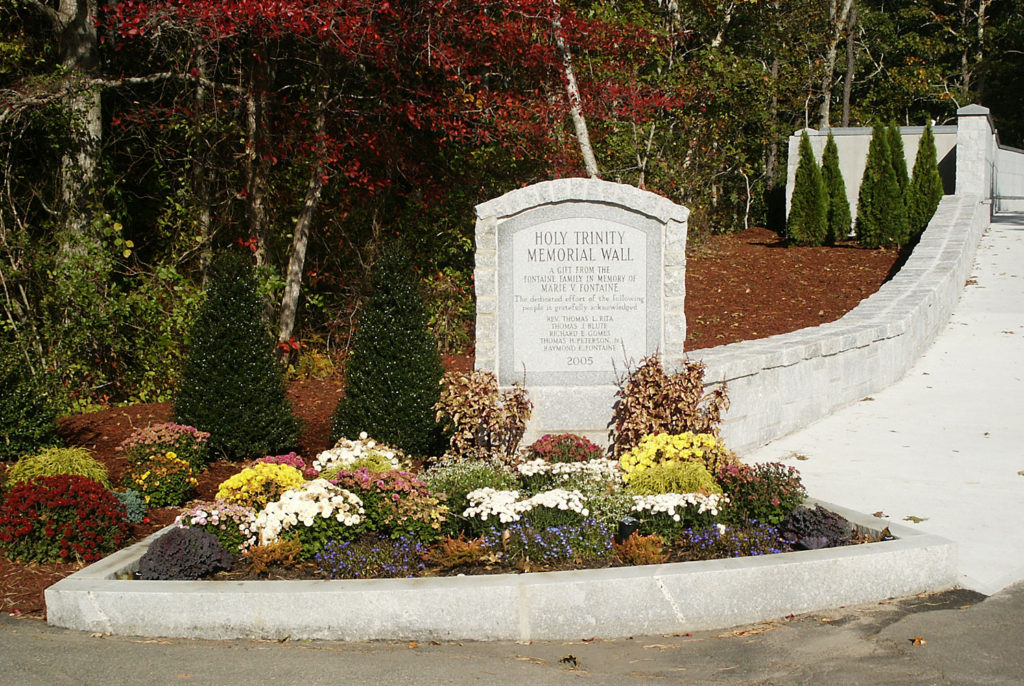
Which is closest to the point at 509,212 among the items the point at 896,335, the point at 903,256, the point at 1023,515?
the point at 1023,515

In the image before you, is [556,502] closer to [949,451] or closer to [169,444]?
[169,444]

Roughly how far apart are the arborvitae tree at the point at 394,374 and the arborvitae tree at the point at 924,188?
1342cm

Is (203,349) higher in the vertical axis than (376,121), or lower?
lower

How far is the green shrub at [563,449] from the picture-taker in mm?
6492

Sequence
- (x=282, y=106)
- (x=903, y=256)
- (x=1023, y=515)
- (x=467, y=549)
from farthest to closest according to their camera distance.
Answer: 1. (x=903, y=256)
2. (x=282, y=106)
3. (x=1023, y=515)
4. (x=467, y=549)

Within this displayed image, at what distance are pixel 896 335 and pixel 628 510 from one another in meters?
5.81

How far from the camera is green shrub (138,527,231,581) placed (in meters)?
4.90

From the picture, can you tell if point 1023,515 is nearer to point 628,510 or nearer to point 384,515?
point 628,510

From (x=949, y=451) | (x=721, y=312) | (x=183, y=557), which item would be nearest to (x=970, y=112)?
(x=721, y=312)

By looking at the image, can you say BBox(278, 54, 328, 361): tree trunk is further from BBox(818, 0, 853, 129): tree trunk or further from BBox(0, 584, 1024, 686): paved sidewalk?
BBox(818, 0, 853, 129): tree trunk

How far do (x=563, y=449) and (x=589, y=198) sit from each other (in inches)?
74.6

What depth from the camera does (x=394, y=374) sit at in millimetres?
7504

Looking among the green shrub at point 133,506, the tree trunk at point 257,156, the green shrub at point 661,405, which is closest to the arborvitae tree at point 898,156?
the tree trunk at point 257,156

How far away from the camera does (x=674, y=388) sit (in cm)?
695
